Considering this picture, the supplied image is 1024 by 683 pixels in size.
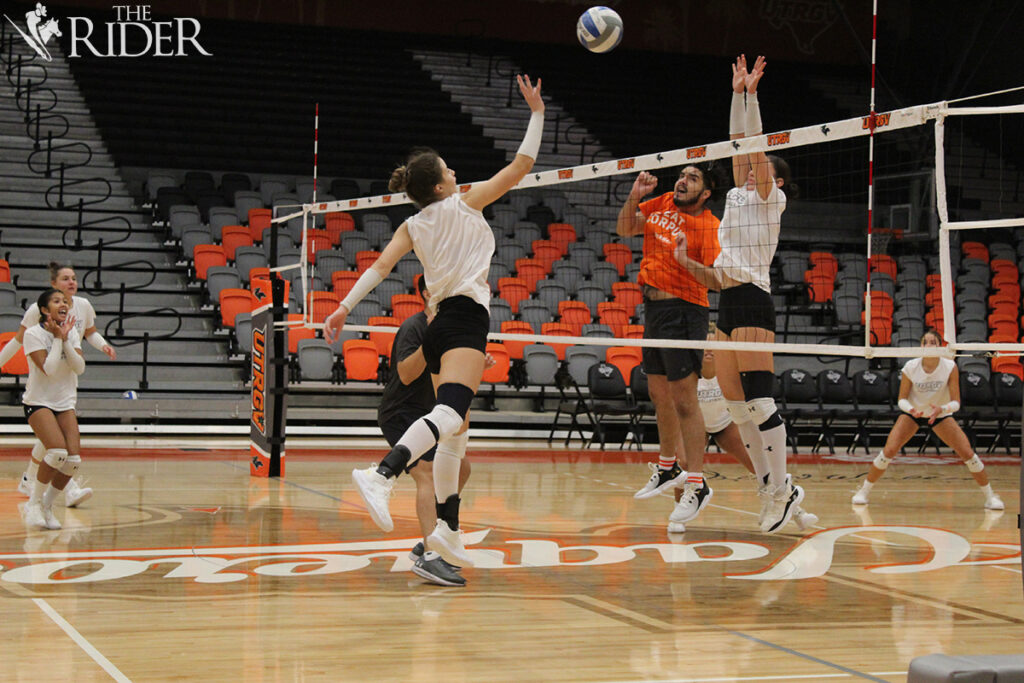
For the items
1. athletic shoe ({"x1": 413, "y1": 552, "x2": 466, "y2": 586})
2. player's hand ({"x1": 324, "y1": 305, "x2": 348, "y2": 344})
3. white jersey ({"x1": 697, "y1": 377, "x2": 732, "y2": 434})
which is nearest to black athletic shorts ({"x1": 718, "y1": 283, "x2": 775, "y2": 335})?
white jersey ({"x1": 697, "y1": 377, "x2": 732, "y2": 434})

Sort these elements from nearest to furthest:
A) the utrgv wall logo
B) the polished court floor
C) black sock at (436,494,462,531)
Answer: the polished court floor, black sock at (436,494,462,531), the utrgv wall logo

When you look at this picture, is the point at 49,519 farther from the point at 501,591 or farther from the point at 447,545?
the point at 501,591

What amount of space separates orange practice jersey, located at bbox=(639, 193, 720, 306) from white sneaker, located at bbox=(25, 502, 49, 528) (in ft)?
12.5

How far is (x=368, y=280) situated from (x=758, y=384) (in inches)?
97.8

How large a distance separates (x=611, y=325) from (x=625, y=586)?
9.46 m

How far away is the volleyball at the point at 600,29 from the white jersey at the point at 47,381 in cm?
367

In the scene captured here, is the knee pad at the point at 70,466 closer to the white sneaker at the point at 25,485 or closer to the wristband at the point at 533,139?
the white sneaker at the point at 25,485

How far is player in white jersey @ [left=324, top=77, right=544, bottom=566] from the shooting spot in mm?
4684

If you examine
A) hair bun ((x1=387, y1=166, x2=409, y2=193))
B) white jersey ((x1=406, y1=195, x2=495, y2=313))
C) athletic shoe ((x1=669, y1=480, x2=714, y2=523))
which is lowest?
athletic shoe ((x1=669, y1=480, x2=714, y2=523))

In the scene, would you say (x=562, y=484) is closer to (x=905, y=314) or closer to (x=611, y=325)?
(x=611, y=325)

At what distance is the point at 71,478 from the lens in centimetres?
694

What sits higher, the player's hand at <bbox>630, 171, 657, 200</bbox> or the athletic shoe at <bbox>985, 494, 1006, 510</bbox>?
the player's hand at <bbox>630, 171, 657, 200</bbox>

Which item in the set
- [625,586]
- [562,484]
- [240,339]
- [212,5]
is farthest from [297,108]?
[625,586]

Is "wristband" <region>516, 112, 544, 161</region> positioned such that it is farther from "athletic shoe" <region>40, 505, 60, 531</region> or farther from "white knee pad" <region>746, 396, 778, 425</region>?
"athletic shoe" <region>40, 505, 60, 531</region>
